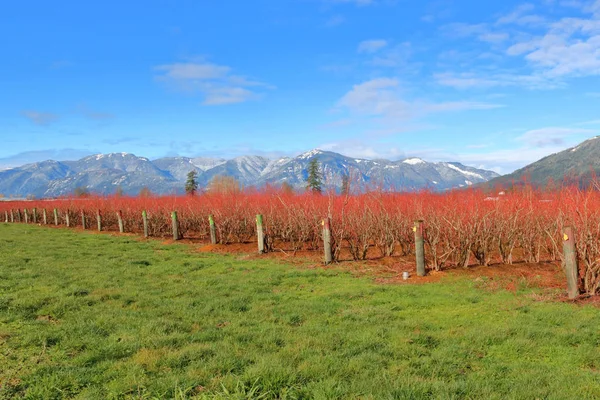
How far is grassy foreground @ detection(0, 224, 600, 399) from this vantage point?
3168mm

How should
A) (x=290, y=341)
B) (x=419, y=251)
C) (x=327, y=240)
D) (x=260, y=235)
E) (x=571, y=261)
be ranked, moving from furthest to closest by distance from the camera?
1. (x=260, y=235)
2. (x=327, y=240)
3. (x=419, y=251)
4. (x=571, y=261)
5. (x=290, y=341)

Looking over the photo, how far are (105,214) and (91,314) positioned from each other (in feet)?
71.9

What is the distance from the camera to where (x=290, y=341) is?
14.1 feet

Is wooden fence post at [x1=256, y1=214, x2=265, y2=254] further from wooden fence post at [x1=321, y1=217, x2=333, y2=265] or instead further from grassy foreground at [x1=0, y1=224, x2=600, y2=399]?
grassy foreground at [x1=0, y1=224, x2=600, y2=399]

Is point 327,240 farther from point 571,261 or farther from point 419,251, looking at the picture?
point 571,261

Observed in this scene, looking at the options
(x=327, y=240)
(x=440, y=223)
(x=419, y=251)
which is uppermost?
(x=440, y=223)

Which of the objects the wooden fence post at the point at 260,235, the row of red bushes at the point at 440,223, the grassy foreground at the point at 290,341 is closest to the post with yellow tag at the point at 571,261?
the row of red bushes at the point at 440,223

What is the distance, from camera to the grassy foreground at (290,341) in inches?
125

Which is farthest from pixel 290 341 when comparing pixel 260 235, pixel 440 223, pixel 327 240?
pixel 260 235

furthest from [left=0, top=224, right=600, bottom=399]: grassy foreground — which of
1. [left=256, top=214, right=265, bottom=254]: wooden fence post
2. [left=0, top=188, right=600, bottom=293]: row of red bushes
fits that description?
[left=256, top=214, right=265, bottom=254]: wooden fence post

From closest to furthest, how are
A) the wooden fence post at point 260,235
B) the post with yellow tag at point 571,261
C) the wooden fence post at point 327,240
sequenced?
the post with yellow tag at point 571,261 → the wooden fence post at point 327,240 → the wooden fence post at point 260,235

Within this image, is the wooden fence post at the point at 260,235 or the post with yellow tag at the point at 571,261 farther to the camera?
the wooden fence post at the point at 260,235

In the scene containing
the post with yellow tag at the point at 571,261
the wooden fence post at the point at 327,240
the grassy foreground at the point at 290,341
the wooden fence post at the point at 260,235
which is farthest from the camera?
the wooden fence post at the point at 260,235

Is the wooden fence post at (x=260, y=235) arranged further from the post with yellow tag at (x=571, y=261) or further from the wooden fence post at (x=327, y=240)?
the post with yellow tag at (x=571, y=261)
